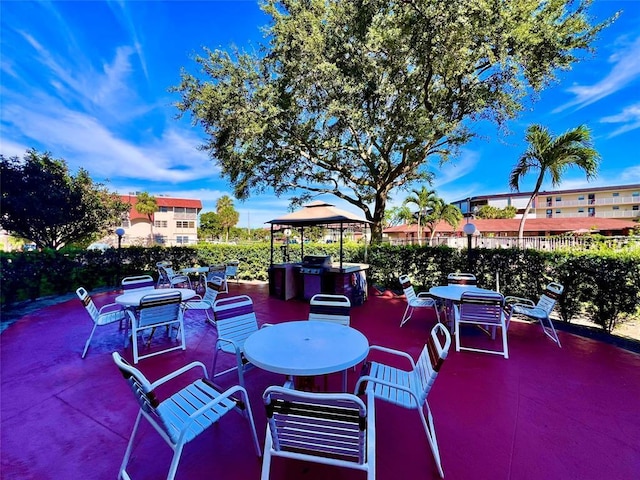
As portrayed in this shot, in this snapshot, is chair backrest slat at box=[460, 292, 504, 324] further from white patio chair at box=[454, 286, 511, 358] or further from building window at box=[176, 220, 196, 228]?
building window at box=[176, 220, 196, 228]

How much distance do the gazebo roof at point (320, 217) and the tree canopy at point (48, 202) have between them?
870 centimetres

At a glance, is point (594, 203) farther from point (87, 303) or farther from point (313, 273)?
point (87, 303)

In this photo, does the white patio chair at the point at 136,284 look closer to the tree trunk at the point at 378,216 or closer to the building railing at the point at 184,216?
the tree trunk at the point at 378,216

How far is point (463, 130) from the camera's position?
9.06 metres

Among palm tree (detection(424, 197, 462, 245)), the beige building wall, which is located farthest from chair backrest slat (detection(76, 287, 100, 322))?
the beige building wall

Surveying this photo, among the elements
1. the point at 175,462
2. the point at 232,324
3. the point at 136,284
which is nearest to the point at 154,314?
the point at 232,324

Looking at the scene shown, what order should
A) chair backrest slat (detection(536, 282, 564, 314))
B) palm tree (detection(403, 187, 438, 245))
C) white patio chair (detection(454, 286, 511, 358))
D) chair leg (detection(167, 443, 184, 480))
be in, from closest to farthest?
chair leg (detection(167, 443, 184, 480)), white patio chair (detection(454, 286, 511, 358)), chair backrest slat (detection(536, 282, 564, 314)), palm tree (detection(403, 187, 438, 245))

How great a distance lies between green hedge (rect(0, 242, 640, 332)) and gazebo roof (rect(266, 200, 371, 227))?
2.08 m

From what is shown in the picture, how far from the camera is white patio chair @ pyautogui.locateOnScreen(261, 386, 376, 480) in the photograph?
1356 mm

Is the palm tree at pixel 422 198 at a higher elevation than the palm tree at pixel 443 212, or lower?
higher

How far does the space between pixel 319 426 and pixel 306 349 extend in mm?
721

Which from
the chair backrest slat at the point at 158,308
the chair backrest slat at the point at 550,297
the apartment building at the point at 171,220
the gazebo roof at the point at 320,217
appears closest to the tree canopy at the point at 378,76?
the gazebo roof at the point at 320,217

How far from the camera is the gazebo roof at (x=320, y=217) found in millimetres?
6566

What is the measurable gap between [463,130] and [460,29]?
3460 millimetres
